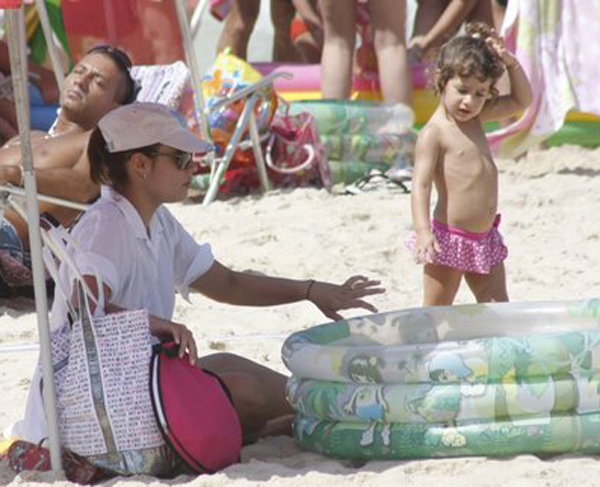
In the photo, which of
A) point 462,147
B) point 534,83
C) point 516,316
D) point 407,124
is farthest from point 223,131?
point 516,316

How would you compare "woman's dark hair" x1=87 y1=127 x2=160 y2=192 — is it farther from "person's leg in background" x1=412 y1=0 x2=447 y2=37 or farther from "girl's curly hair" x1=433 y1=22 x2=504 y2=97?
"person's leg in background" x1=412 y1=0 x2=447 y2=37

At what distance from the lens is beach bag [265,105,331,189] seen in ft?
24.1

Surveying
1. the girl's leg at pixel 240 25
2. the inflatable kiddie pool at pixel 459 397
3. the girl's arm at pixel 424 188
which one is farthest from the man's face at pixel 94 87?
the girl's leg at pixel 240 25

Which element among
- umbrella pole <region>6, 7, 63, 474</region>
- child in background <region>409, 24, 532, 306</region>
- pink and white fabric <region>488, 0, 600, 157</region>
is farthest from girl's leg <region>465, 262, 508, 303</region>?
pink and white fabric <region>488, 0, 600, 157</region>

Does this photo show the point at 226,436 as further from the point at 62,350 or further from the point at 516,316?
the point at 516,316

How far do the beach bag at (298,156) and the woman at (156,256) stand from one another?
372 centimetres

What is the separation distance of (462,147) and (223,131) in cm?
301

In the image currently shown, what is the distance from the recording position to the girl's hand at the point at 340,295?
3.52m

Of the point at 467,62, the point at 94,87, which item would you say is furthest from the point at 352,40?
the point at 467,62

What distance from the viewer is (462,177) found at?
4445 millimetres

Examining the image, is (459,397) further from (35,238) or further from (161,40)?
(161,40)

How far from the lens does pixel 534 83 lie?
25.5ft

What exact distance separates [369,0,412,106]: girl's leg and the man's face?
3.20 meters

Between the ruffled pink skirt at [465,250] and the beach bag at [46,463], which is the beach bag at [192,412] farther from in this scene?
the ruffled pink skirt at [465,250]
